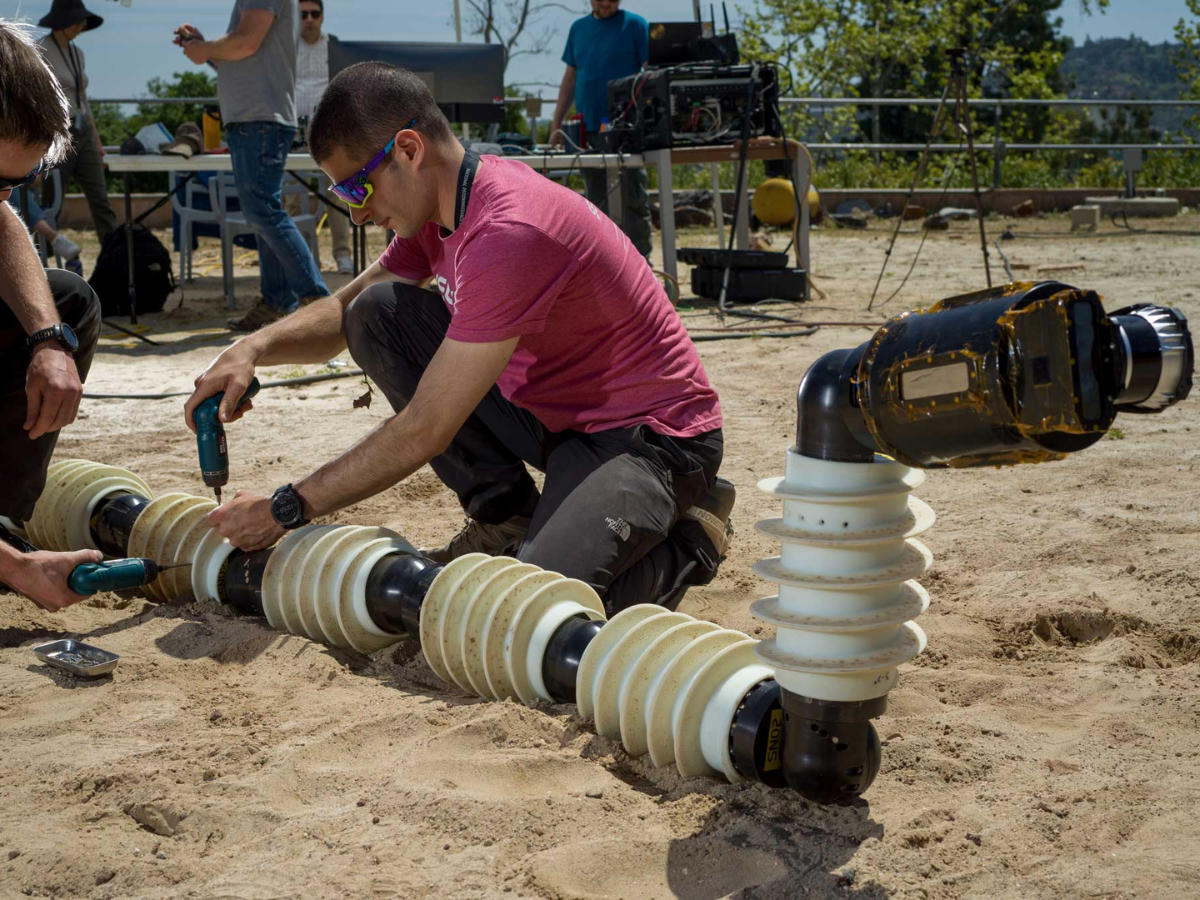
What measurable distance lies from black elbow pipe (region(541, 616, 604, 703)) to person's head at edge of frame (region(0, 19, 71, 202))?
1.58 metres

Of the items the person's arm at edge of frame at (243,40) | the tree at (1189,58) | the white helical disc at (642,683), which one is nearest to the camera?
the white helical disc at (642,683)

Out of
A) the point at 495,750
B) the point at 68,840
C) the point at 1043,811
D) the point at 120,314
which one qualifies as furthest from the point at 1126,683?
the point at 120,314

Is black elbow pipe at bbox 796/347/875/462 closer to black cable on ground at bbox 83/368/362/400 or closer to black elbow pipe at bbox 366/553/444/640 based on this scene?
black elbow pipe at bbox 366/553/444/640

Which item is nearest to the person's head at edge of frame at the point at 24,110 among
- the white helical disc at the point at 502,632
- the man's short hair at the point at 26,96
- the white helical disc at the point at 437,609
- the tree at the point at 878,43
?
the man's short hair at the point at 26,96

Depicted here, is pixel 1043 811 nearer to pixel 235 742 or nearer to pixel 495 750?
pixel 495 750

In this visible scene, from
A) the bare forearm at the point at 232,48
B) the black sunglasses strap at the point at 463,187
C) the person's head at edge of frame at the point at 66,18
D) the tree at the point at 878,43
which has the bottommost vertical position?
the black sunglasses strap at the point at 463,187

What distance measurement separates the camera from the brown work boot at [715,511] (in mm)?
3016

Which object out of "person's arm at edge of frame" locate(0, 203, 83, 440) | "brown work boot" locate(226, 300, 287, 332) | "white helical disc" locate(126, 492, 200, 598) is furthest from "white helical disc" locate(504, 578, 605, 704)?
"brown work boot" locate(226, 300, 287, 332)

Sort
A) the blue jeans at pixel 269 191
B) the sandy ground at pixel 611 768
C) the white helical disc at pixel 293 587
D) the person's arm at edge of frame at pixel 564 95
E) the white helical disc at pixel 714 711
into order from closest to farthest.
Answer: the sandy ground at pixel 611 768, the white helical disc at pixel 714 711, the white helical disc at pixel 293 587, the blue jeans at pixel 269 191, the person's arm at edge of frame at pixel 564 95

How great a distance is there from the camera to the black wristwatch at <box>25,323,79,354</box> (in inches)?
114

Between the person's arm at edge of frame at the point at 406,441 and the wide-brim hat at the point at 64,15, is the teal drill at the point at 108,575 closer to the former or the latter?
the person's arm at edge of frame at the point at 406,441

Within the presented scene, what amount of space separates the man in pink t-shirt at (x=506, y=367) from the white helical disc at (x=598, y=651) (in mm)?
496

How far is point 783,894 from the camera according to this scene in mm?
1628

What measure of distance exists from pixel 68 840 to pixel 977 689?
1688 millimetres
